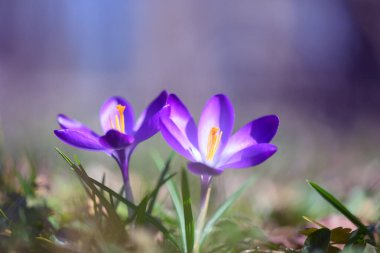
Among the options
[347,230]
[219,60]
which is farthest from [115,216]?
[219,60]

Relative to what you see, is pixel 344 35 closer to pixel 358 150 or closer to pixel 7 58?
pixel 358 150

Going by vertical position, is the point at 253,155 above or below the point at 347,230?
above

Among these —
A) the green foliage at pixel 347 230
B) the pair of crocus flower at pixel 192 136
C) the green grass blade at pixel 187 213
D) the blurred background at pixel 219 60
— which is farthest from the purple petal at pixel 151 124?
the blurred background at pixel 219 60

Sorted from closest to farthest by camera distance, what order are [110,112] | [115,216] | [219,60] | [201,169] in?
[201,169]
[115,216]
[110,112]
[219,60]

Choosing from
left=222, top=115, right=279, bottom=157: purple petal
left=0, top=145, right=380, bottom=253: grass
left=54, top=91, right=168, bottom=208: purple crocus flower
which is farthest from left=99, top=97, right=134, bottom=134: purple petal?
left=222, top=115, right=279, bottom=157: purple petal

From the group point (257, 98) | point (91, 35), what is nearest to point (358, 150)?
point (257, 98)

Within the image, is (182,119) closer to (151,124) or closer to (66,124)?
(151,124)

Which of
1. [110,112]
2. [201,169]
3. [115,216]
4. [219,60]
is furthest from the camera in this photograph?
[219,60]
